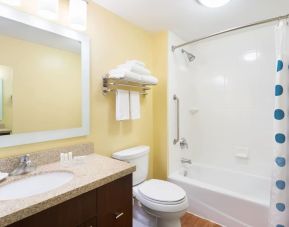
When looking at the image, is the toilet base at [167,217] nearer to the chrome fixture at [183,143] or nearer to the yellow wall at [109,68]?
the yellow wall at [109,68]

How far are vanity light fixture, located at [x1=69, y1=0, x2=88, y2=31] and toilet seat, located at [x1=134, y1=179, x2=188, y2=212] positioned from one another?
4.96 ft

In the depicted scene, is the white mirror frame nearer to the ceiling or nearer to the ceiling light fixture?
the ceiling

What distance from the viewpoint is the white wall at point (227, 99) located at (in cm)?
222

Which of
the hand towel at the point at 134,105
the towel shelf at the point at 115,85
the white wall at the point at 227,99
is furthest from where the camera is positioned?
the white wall at the point at 227,99

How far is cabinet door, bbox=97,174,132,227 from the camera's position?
1.04m

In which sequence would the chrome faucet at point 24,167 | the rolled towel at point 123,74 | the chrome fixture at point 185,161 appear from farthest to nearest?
the chrome fixture at point 185,161 < the rolled towel at point 123,74 < the chrome faucet at point 24,167

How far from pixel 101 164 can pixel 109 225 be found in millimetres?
384

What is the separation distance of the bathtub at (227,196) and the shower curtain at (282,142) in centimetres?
22

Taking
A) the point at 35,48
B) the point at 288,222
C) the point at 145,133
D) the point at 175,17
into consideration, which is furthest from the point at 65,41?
the point at 288,222

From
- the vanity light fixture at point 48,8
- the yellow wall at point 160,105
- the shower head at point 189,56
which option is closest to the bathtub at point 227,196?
the yellow wall at point 160,105

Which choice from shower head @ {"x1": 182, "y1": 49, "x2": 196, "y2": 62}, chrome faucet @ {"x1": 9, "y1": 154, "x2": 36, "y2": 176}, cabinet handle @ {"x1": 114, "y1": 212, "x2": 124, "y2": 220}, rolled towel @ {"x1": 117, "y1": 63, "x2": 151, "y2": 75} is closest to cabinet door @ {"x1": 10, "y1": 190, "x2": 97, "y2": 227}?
cabinet handle @ {"x1": 114, "y1": 212, "x2": 124, "y2": 220}

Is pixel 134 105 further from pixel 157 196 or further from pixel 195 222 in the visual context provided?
pixel 195 222

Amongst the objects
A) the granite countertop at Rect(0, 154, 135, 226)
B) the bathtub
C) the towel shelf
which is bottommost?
the bathtub

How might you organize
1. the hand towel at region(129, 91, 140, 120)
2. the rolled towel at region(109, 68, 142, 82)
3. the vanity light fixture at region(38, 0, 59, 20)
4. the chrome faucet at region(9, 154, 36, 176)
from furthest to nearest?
1. the hand towel at region(129, 91, 140, 120)
2. the rolled towel at region(109, 68, 142, 82)
3. the vanity light fixture at region(38, 0, 59, 20)
4. the chrome faucet at region(9, 154, 36, 176)
